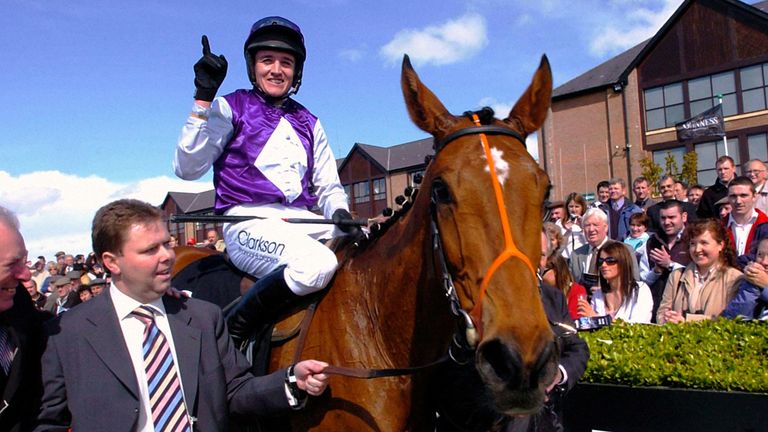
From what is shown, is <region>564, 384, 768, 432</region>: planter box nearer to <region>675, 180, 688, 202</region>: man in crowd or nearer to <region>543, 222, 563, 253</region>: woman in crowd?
<region>543, 222, 563, 253</region>: woman in crowd

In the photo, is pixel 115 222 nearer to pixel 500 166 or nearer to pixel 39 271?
pixel 500 166

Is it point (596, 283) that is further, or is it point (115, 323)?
point (596, 283)

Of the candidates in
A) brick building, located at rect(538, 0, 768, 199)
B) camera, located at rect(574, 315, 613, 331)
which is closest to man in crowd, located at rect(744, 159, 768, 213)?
camera, located at rect(574, 315, 613, 331)

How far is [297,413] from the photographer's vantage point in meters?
2.70

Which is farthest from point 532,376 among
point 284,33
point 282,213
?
point 284,33

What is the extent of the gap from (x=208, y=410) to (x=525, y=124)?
5.72 feet

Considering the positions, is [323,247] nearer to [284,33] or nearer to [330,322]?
[330,322]

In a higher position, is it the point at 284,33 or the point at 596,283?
the point at 284,33

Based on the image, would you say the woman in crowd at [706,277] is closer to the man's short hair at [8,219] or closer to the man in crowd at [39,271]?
the man's short hair at [8,219]

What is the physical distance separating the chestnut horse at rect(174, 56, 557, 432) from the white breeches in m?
0.15

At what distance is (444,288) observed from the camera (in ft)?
7.46

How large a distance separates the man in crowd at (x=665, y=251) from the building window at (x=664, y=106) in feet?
78.6

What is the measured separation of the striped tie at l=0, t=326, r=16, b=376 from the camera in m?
2.03

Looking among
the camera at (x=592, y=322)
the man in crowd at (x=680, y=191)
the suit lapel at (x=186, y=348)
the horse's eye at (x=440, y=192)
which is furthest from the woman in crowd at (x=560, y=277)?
the man in crowd at (x=680, y=191)
